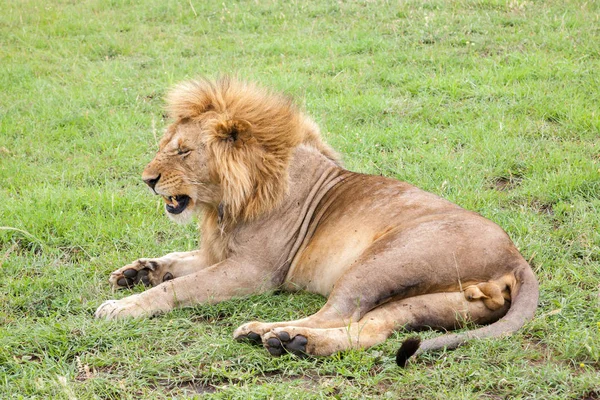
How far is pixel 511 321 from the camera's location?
10.6ft

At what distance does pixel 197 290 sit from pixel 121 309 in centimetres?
38

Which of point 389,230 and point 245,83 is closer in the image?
point 389,230

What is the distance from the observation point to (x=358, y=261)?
3.54m

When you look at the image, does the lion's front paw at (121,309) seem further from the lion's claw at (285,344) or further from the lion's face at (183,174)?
the lion's claw at (285,344)

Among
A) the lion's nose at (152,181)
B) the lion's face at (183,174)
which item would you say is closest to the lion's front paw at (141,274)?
the lion's face at (183,174)

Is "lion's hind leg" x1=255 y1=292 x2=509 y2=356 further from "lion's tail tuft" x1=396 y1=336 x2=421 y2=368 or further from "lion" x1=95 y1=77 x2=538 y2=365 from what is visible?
"lion's tail tuft" x1=396 y1=336 x2=421 y2=368

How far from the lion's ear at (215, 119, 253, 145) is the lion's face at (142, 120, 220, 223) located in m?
0.10

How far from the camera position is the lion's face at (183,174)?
399 centimetres

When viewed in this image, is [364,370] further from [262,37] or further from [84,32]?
[84,32]

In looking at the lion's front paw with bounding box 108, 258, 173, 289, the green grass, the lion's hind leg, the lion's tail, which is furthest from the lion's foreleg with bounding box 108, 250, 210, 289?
the lion's tail

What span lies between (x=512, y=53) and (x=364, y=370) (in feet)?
16.6

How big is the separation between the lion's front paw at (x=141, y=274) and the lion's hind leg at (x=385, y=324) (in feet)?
3.63

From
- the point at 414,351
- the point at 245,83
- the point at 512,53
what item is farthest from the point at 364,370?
the point at 512,53

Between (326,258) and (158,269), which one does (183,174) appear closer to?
(158,269)
